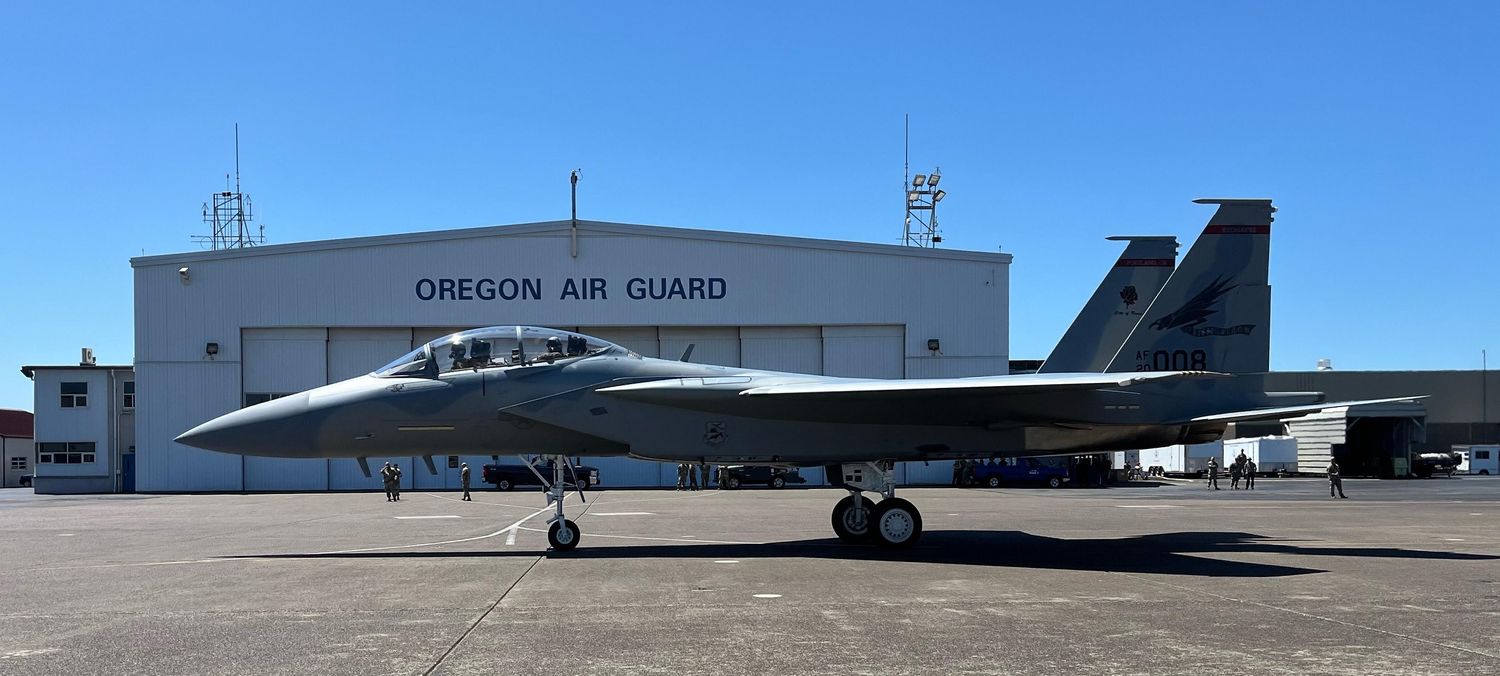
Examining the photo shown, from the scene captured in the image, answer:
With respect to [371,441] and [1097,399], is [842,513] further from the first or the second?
[371,441]

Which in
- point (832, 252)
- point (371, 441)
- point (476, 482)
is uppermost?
point (832, 252)

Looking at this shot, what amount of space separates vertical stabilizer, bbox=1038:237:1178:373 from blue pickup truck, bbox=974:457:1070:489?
23378 millimetres

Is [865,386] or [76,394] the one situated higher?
[865,386]

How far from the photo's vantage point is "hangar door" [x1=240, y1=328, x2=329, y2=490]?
139 feet

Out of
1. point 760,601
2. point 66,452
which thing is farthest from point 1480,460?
point 66,452

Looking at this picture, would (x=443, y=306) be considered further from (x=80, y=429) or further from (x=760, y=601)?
(x=760, y=601)

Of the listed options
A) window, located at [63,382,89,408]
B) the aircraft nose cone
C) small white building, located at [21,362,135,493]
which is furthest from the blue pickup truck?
window, located at [63,382,89,408]

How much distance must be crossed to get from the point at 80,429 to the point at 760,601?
46.4 meters

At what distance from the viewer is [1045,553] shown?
44.1 ft

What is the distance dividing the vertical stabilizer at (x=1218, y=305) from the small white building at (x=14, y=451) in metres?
73.7

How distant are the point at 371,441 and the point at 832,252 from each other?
30.6 meters

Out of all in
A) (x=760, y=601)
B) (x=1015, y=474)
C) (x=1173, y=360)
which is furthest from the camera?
(x=1015, y=474)

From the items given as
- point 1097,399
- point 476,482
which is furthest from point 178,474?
point 1097,399

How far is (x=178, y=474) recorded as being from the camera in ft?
139
